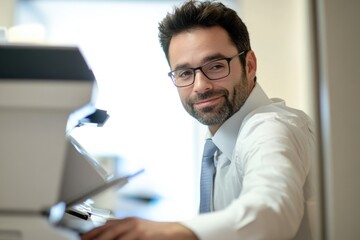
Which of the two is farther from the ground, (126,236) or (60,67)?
(60,67)

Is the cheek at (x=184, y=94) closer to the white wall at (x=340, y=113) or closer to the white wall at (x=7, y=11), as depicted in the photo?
the white wall at (x=340, y=113)

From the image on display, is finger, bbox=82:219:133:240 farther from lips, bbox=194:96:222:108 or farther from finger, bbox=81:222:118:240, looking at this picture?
lips, bbox=194:96:222:108

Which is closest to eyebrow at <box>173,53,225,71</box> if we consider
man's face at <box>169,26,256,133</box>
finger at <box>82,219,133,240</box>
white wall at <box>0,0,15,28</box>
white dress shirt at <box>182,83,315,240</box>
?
man's face at <box>169,26,256,133</box>

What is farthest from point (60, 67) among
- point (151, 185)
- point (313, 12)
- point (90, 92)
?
point (151, 185)

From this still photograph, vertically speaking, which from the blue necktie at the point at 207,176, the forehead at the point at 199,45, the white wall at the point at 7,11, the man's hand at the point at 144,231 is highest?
the white wall at the point at 7,11

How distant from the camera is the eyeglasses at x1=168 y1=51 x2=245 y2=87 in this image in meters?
1.04

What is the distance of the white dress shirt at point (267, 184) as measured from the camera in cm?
54

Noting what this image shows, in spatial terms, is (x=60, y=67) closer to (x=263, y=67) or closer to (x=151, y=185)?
(x=263, y=67)

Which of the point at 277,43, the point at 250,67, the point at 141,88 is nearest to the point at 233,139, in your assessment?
the point at 250,67

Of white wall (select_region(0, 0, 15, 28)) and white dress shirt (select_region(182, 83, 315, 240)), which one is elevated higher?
white wall (select_region(0, 0, 15, 28))

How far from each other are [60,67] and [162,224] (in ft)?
1.00

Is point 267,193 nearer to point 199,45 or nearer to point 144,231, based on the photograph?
point 144,231

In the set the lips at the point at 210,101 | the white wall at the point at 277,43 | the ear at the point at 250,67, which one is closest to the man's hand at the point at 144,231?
the lips at the point at 210,101

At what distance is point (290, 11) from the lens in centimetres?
209
